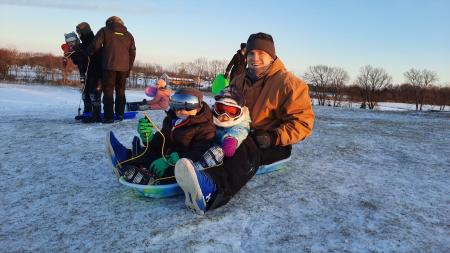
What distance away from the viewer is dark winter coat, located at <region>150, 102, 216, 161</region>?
323cm

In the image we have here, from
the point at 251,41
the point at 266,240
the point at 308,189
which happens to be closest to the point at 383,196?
the point at 308,189

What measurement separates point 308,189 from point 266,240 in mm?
1100

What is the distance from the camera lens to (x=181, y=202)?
116 inches

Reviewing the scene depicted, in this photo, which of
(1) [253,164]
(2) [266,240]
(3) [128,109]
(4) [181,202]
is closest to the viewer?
(2) [266,240]

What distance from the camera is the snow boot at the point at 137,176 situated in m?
2.94

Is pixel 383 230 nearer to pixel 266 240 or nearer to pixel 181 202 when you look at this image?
pixel 266 240

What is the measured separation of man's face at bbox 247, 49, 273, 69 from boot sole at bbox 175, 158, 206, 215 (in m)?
1.64

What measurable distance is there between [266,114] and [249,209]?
1.19 m

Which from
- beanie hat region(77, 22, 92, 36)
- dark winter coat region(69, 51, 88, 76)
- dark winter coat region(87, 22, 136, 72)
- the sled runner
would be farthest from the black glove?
beanie hat region(77, 22, 92, 36)

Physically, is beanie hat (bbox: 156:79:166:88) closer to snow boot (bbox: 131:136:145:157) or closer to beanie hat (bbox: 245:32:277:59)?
beanie hat (bbox: 245:32:277:59)

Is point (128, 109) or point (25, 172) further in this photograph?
point (128, 109)

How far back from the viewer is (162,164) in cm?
306

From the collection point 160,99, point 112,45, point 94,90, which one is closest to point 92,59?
point 94,90

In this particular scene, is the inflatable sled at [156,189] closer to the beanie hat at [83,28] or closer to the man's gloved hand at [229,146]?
the man's gloved hand at [229,146]
